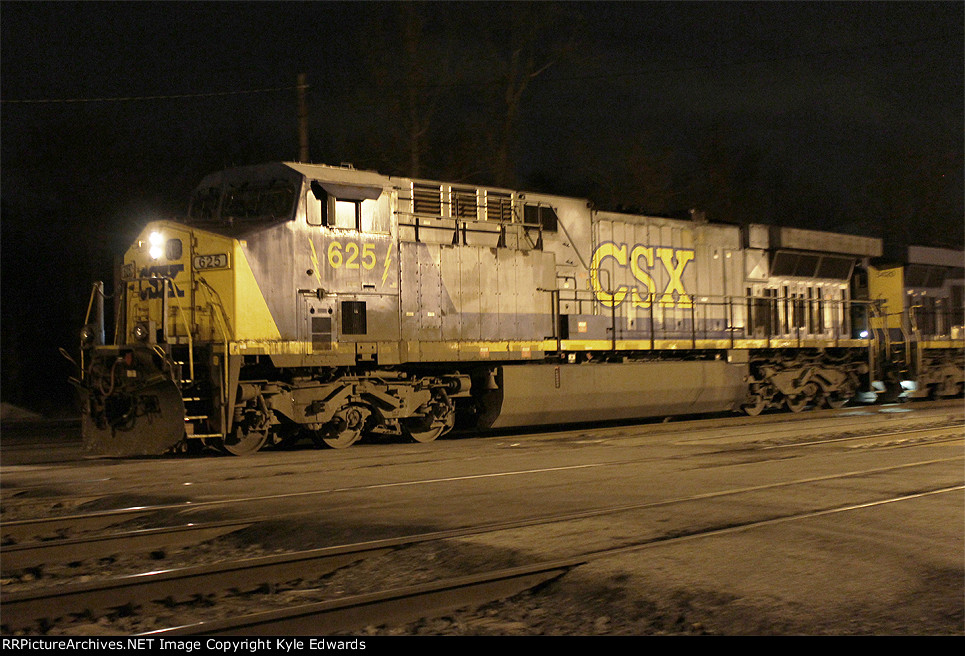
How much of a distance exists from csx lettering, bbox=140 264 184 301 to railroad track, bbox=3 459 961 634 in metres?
6.05

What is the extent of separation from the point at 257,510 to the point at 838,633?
4845mm

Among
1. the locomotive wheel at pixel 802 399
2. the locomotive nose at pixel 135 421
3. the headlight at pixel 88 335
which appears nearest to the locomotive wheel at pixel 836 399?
the locomotive wheel at pixel 802 399

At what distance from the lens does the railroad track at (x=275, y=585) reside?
14.3 feet

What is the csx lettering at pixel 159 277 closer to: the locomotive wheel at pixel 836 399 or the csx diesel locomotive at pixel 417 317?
the csx diesel locomotive at pixel 417 317

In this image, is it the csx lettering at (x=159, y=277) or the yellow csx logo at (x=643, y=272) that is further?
the yellow csx logo at (x=643, y=272)

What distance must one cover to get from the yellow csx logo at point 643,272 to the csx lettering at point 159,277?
6.56 meters

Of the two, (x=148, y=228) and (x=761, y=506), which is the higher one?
(x=148, y=228)

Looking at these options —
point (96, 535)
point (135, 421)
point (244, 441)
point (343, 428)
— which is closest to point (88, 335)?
point (135, 421)

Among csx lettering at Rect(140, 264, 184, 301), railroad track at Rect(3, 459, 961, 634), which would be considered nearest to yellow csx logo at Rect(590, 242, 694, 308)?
csx lettering at Rect(140, 264, 184, 301)

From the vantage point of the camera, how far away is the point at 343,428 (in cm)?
1154

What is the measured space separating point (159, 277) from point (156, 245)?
41cm

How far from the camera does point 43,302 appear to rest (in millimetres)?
26328

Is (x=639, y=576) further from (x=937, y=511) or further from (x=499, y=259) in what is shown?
(x=499, y=259)

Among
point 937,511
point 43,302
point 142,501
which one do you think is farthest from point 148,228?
point 43,302
